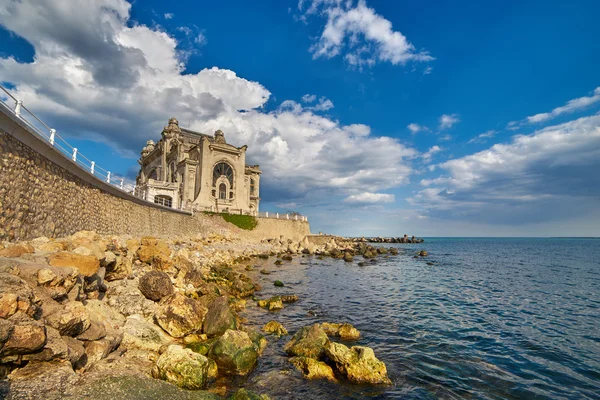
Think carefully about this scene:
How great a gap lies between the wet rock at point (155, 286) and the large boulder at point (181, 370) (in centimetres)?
355

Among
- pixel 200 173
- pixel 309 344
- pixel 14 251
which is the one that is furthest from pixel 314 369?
pixel 200 173

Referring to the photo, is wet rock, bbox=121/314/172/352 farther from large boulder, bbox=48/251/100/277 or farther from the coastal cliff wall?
the coastal cliff wall

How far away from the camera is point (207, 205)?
47812 mm

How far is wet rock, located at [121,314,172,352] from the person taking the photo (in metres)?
6.89

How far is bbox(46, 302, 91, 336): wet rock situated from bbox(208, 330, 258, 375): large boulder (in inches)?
109

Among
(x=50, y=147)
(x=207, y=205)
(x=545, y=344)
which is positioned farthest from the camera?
(x=207, y=205)

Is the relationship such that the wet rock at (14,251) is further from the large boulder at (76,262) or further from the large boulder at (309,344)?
the large boulder at (309,344)

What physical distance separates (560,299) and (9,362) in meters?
21.5

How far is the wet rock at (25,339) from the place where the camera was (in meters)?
4.33

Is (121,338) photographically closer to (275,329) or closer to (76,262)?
(76,262)

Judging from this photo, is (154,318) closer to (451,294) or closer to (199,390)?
(199,390)

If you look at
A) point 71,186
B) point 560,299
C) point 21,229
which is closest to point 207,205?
point 71,186

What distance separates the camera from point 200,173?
48.6 metres

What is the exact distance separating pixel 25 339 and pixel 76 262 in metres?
3.57
